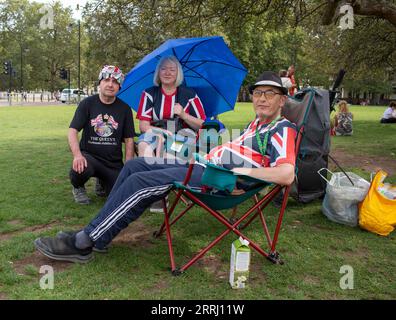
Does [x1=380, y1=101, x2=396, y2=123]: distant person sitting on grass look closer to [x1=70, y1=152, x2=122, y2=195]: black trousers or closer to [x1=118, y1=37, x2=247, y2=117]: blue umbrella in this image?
[x1=118, y1=37, x2=247, y2=117]: blue umbrella

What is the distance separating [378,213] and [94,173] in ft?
10.3

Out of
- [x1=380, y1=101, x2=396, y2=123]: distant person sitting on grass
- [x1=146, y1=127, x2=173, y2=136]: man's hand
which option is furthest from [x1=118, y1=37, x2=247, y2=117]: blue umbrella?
[x1=380, y1=101, x2=396, y2=123]: distant person sitting on grass

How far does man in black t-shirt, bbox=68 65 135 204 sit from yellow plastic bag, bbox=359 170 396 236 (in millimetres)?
2667

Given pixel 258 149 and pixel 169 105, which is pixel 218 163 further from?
pixel 169 105

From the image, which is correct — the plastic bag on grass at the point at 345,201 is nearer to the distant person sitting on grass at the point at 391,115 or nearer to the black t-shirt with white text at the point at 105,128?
the black t-shirt with white text at the point at 105,128

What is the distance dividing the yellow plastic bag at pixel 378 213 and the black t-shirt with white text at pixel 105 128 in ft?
9.00

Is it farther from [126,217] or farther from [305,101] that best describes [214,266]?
[305,101]

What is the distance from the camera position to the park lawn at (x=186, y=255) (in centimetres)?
301

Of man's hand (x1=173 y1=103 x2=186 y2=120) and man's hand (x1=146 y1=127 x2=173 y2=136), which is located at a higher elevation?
man's hand (x1=173 y1=103 x2=186 y2=120)

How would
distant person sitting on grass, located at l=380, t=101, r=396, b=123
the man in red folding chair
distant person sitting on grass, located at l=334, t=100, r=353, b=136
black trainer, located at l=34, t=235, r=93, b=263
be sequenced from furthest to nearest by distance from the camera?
1. distant person sitting on grass, located at l=380, t=101, r=396, b=123
2. distant person sitting on grass, located at l=334, t=100, r=353, b=136
3. black trainer, located at l=34, t=235, r=93, b=263
4. the man in red folding chair

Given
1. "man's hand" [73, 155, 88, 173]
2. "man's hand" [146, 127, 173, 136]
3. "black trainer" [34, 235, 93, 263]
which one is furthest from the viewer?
"man's hand" [73, 155, 88, 173]

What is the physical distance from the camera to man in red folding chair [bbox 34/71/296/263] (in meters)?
3.17

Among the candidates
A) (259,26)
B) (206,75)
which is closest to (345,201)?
(206,75)

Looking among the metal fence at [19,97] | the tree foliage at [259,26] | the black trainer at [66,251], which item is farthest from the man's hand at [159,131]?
the metal fence at [19,97]
